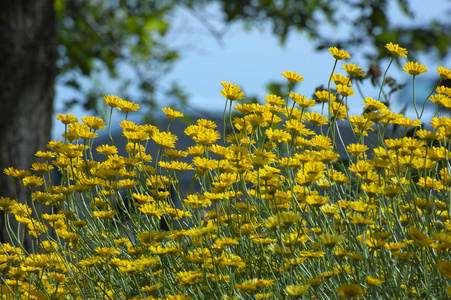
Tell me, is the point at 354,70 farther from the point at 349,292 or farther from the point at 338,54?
the point at 349,292

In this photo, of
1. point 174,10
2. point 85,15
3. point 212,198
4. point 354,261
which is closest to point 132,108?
point 212,198

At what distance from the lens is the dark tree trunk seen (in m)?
3.17

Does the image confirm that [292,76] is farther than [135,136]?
Yes

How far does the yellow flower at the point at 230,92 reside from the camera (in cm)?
176

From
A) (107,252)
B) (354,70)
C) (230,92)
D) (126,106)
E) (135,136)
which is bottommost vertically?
(107,252)

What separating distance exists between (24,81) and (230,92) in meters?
1.99

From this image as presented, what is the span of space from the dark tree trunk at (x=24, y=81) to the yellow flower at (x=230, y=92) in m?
1.84

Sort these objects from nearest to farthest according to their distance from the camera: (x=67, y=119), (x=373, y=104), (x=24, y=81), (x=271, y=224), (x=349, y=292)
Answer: (x=349, y=292)
(x=271, y=224)
(x=373, y=104)
(x=67, y=119)
(x=24, y=81)

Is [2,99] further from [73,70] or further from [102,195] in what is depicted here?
[73,70]

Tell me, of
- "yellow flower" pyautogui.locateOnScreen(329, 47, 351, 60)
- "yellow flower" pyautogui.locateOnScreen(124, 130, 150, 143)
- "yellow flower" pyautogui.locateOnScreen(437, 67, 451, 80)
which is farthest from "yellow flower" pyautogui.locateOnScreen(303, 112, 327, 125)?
"yellow flower" pyautogui.locateOnScreen(124, 130, 150, 143)

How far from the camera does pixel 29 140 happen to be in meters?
3.20

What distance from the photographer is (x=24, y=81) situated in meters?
3.26

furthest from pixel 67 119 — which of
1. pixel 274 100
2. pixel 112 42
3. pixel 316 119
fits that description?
pixel 112 42

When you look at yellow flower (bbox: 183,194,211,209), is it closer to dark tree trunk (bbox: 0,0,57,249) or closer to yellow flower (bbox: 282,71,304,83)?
yellow flower (bbox: 282,71,304,83)
